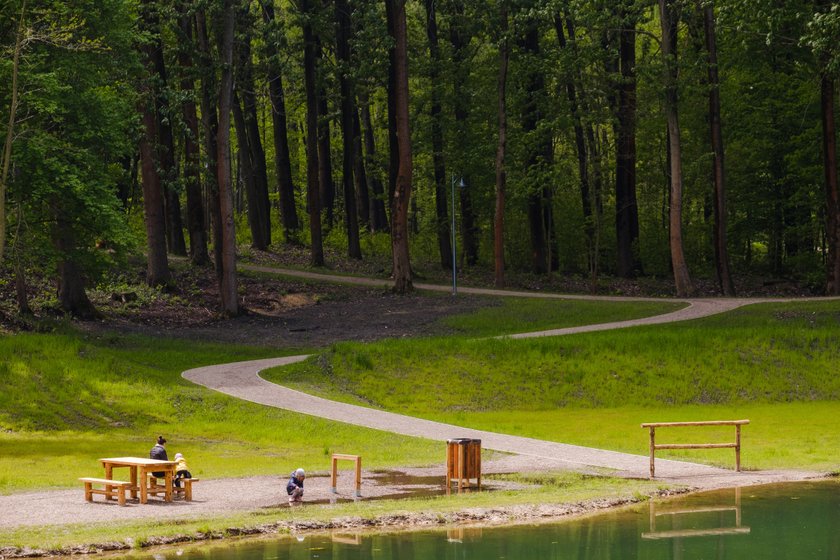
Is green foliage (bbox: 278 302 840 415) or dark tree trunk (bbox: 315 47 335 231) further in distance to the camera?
dark tree trunk (bbox: 315 47 335 231)

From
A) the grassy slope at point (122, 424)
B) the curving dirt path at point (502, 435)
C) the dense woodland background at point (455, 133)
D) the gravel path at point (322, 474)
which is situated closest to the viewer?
the gravel path at point (322, 474)

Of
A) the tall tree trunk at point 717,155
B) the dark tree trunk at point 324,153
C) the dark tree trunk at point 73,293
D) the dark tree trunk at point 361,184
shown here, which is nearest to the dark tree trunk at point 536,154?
the tall tree trunk at point 717,155

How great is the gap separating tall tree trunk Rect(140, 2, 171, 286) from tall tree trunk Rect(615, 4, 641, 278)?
20.0m

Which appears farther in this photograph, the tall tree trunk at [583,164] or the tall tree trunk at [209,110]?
the tall tree trunk at [583,164]

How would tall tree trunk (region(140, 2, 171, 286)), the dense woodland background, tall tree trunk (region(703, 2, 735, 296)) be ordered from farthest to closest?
tall tree trunk (region(703, 2, 735, 296)) → tall tree trunk (region(140, 2, 171, 286)) → the dense woodland background

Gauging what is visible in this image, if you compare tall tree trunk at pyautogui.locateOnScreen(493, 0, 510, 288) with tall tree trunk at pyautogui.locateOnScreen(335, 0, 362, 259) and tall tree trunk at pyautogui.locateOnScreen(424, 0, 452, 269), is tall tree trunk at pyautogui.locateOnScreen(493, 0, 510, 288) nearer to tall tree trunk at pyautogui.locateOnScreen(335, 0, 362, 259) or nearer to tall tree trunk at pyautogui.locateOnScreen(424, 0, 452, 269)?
tall tree trunk at pyautogui.locateOnScreen(424, 0, 452, 269)

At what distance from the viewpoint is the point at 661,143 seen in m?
54.3

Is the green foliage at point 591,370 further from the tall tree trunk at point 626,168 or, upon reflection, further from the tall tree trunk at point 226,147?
the tall tree trunk at point 626,168

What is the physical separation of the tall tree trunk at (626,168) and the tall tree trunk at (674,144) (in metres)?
5.65

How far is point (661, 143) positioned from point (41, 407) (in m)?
37.0

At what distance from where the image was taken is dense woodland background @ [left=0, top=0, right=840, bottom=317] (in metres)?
29.8

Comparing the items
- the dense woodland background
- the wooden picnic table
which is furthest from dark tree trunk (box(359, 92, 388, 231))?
the wooden picnic table

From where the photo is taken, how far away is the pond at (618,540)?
14.3 metres

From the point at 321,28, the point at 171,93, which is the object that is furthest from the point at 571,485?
the point at 321,28
